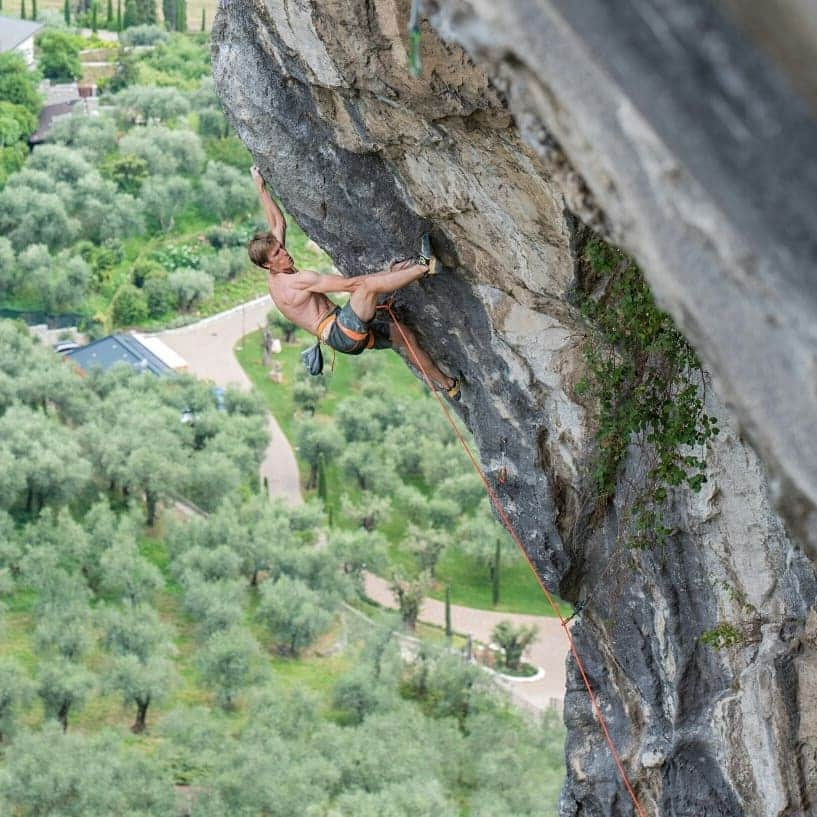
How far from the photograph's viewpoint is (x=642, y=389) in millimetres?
7781

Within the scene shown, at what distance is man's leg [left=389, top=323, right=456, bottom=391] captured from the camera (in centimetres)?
914

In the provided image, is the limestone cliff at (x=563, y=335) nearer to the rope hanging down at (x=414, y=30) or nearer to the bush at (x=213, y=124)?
the rope hanging down at (x=414, y=30)

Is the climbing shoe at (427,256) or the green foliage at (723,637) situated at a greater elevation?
the climbing shoe at (427,256)

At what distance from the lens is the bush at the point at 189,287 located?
43.8m

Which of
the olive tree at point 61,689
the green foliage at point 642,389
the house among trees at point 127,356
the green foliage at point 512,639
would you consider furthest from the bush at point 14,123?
the green foliage at point 642,389

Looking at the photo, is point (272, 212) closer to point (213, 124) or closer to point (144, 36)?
point (213, 124)

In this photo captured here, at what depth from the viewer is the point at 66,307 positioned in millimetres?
43188

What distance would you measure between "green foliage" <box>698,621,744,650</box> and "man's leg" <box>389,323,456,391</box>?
104 inches

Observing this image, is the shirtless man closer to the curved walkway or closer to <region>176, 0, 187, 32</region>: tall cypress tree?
the curved walkway

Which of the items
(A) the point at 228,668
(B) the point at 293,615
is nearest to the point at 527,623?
(B) the point at 293,615

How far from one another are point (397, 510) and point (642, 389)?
26.4 meters

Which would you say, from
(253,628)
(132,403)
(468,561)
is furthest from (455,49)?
(132,403)

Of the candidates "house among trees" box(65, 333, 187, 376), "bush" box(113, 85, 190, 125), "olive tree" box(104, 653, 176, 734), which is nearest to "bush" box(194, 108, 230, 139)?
"bush" box(113, 85, 190, 125)

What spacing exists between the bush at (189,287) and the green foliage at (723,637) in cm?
3750
